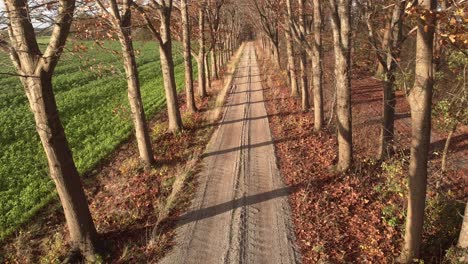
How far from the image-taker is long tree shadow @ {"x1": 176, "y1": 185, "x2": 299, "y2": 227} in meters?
9.10

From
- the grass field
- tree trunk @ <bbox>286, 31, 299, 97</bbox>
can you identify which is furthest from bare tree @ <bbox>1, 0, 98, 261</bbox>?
tree trunk @ <bbox>286, 31, 299, 97</bbox>

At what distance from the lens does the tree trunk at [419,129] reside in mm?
5656

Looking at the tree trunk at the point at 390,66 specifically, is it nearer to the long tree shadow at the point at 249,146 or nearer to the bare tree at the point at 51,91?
the long tree shadow at the point at 249,146

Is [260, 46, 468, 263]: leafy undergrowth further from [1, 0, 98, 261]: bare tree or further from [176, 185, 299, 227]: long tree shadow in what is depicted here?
[1, 0, 98, 261]: bare tree

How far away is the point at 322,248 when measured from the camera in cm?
762

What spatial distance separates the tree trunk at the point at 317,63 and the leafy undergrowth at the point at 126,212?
17.3ft

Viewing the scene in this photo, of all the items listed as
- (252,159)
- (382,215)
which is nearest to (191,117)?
(252,159)

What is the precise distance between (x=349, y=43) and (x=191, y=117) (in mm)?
10333

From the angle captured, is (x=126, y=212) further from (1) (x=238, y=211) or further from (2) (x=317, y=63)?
(2) (x=317, y=63)

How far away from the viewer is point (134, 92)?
1144cm

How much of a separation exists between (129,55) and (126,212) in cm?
485

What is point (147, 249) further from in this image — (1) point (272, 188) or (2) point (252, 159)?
(2) point (252, 159)

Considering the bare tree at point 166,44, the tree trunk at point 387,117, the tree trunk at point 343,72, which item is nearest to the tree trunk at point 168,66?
the bare tree at point 166,44

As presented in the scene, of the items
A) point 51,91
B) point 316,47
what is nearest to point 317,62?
point 316,47
